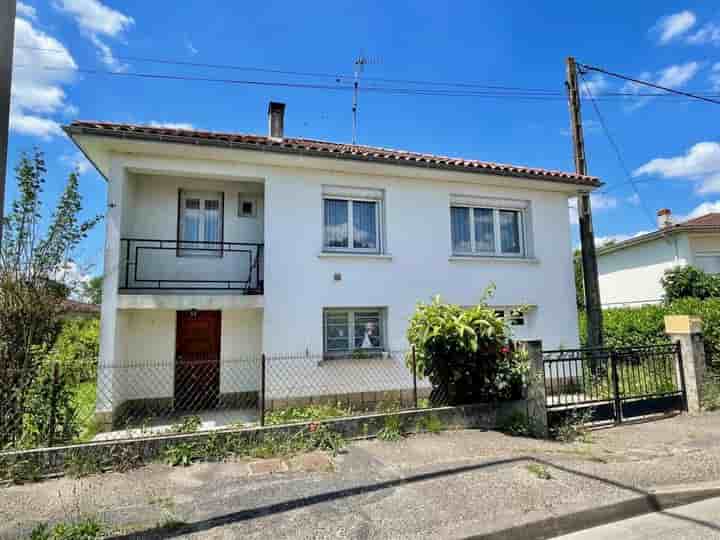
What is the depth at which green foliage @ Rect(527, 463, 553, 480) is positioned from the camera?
4633mm

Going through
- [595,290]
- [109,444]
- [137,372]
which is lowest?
[109,444]

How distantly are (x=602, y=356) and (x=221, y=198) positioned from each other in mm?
8883

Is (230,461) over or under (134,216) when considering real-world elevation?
under

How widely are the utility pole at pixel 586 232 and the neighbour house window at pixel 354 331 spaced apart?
17.5 ft

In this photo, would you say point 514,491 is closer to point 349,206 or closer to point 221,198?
point 349,206

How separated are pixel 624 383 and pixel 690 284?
11.2 m

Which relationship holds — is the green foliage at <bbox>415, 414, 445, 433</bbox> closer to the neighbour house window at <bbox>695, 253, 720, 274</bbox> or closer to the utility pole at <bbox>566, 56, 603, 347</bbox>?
the utility pole at <bbox>566, 56, 603, 347</bbox>

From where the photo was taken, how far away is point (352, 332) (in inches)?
372

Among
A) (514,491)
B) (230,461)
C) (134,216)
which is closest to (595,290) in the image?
(514,491)

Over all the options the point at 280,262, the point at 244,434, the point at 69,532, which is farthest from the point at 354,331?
the point at 69,532

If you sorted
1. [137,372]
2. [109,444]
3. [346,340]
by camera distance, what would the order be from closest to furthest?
[109,444], [137,372], [346,340]

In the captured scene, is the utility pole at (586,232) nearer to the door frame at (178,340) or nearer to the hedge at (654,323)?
the hedge at (654,323)

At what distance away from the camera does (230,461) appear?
5.38 metres

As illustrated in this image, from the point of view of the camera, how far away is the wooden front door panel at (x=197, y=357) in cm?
899
